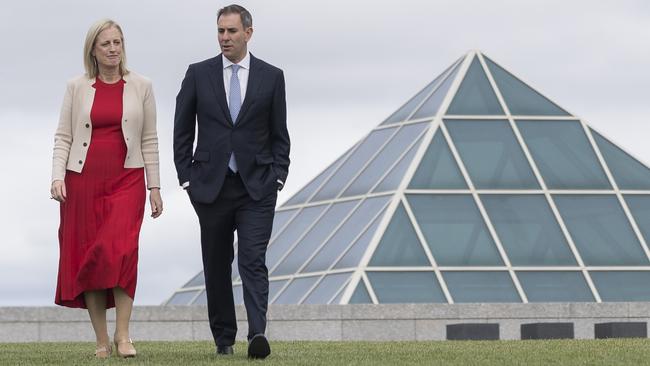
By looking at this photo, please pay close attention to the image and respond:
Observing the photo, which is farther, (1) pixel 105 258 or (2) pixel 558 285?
(2) pixel 558 285

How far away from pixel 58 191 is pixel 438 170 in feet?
68.6

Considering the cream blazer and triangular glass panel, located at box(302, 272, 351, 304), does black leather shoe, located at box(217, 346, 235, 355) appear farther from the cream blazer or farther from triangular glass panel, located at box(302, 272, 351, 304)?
triangular glass panel, located at box(302, 272, 351, 304)

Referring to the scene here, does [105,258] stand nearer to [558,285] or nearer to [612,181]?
[558,285]

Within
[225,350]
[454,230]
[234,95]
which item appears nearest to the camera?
[234,95]

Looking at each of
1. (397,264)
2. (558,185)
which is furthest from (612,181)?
(397,264)

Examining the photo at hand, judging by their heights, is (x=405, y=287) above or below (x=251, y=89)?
below

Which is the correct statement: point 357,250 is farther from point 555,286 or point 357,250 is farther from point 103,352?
point 103,352

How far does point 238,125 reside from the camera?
11445 millimetres

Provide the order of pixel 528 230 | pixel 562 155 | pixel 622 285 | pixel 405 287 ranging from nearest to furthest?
1. pixel 405 287
2. pixel 622 285
3. pixel 528 230
4. pixel 562 155

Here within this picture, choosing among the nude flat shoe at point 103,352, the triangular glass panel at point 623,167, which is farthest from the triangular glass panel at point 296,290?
the nude flat shoe at point 103,352

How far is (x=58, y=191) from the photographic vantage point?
1129cm

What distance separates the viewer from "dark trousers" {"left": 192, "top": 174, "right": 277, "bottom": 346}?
11.3 m

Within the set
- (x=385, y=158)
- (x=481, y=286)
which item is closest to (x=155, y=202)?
(x=481, y=286)

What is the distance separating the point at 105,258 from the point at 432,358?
88.5 inches
